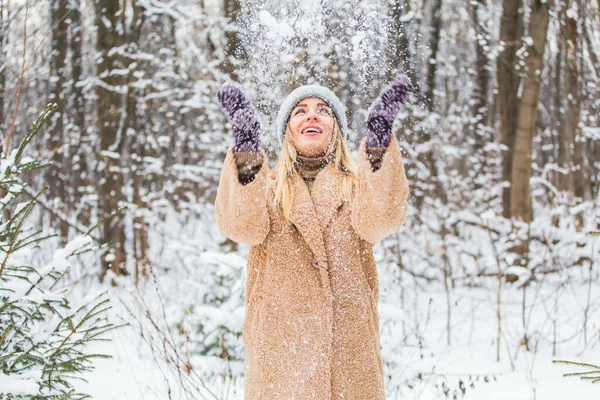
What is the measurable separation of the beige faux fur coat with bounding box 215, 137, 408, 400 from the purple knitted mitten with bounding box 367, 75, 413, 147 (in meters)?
0.05

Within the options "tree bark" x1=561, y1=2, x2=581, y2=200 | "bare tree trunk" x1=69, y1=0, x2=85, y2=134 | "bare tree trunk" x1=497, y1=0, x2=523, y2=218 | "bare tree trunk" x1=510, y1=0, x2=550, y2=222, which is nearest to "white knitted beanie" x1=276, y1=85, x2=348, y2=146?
"bare tree trunk" x1=510, y1=0, x2=550, y2=222

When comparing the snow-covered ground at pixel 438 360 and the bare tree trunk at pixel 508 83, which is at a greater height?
the bare tree trunk at pixel 508 83

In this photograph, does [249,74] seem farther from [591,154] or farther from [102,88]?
[591,154]

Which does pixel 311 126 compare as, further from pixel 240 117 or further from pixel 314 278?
pixel 314 278

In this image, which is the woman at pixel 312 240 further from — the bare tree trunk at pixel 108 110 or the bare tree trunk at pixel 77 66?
the bare tree trunk at pixel 77 66

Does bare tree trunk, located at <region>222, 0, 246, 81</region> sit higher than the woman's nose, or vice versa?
bare tree trunk, located at <region>222, 0, 246, 81</region>

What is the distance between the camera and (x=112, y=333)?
598 centimetres

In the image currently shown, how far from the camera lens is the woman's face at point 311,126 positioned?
204 centimetres

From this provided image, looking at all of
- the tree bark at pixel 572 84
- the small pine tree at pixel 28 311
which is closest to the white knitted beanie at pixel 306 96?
the small pine tree at pixel 28 311

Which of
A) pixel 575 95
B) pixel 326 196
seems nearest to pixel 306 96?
pixel 326 196

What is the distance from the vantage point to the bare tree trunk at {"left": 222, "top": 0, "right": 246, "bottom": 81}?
124 inches

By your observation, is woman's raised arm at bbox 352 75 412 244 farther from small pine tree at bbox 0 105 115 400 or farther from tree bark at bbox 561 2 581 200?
tree bark at bbox 561 2 581 200

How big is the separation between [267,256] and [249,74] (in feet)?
5.23

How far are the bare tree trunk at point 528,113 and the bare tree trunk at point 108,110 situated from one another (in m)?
6.00
